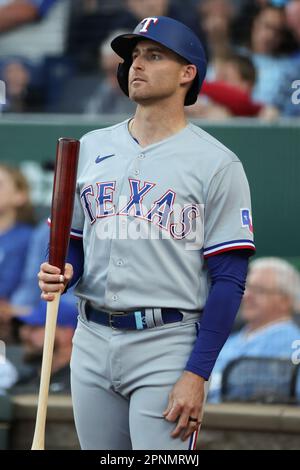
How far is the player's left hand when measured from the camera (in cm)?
266

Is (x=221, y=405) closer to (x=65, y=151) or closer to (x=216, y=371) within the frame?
(x=216, y=371)

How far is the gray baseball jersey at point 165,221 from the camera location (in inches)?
107

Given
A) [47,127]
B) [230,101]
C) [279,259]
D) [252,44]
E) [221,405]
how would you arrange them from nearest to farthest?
[221,405] → [279,259] → [47,127] → [230,101] → [252,44]

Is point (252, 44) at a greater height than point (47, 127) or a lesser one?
greater

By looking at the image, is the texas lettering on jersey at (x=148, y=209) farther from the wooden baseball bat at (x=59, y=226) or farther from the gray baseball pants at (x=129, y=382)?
the gray baseball pants at (x=129, y=382)

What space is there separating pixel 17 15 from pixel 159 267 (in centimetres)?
541

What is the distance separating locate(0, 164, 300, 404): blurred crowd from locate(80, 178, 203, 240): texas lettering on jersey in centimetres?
194

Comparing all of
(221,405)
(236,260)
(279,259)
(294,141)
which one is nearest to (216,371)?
(221,405)

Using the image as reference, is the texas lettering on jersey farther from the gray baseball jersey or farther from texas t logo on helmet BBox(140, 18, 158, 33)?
texas t logo on helmet BBox(140, 18, 158, 33)

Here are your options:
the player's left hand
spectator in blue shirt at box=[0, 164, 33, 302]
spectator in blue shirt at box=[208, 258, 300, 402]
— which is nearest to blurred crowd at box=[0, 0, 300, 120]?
spectator in blue shirt at box=[0, 164, 33, 302]

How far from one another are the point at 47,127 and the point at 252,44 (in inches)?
73.9

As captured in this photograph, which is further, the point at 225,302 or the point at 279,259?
the point at 279,259

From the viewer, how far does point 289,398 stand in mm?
4742

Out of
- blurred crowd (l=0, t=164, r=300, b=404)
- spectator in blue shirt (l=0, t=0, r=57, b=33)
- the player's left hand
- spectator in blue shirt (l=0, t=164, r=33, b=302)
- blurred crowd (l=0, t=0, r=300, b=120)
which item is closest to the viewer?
the player's left hand
